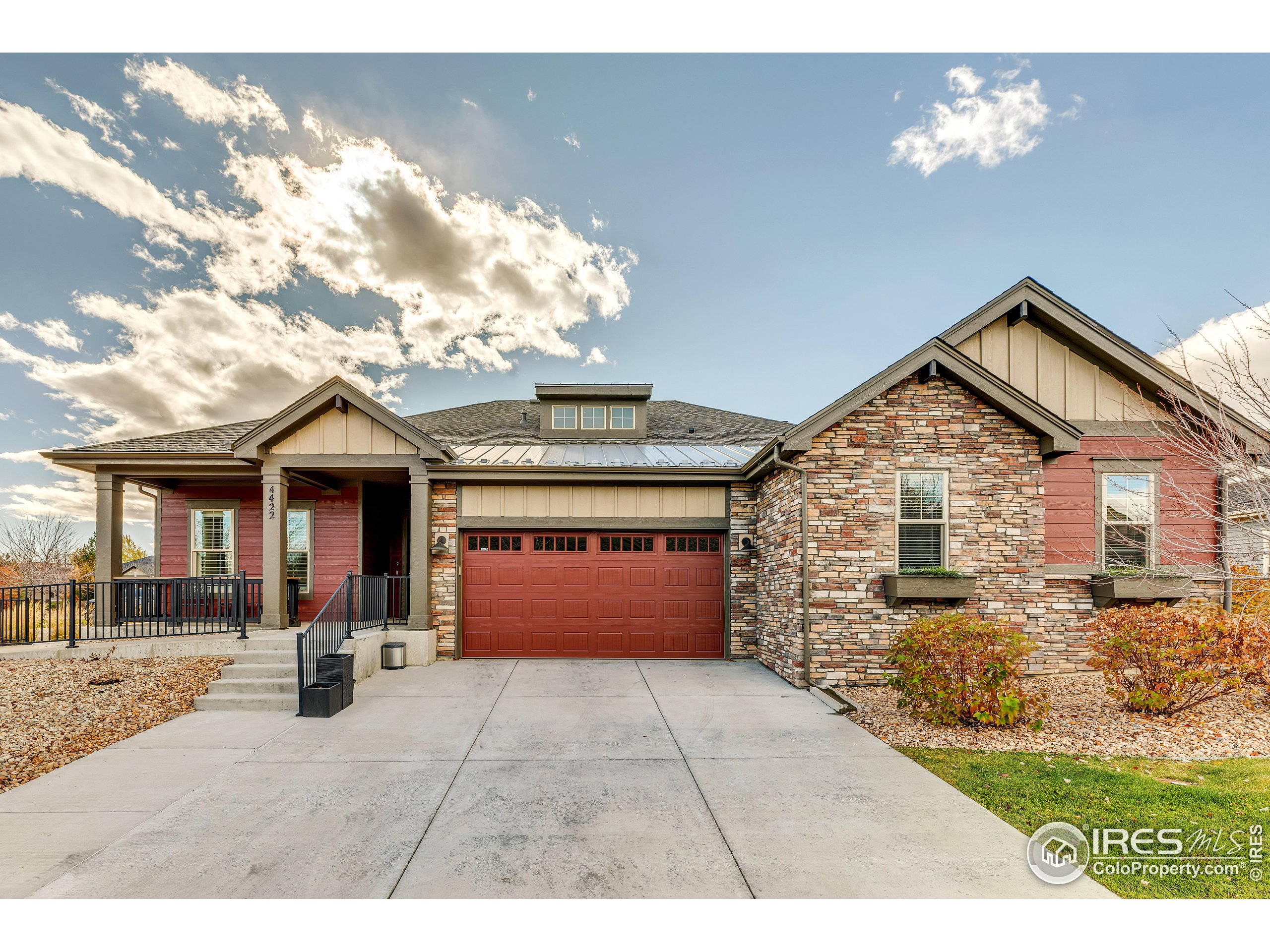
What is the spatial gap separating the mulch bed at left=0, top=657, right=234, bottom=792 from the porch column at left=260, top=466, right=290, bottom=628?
124cm

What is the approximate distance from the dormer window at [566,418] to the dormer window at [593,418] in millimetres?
192

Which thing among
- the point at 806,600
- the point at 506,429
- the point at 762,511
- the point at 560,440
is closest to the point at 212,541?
the point at 506,429

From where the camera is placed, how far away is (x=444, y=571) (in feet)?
33.8

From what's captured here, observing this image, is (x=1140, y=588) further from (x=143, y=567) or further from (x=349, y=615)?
(x=143, y=567)

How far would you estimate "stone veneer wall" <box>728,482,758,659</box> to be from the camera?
34.1ft

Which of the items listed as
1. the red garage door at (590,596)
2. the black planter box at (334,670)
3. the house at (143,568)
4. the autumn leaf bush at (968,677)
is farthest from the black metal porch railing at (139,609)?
the autumn leaf bush at (968,677)

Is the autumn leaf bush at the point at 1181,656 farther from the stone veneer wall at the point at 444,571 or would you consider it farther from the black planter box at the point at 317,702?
the stone veneer wall at the point at 444,571

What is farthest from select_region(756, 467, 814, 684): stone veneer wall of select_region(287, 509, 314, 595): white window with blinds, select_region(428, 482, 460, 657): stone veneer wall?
select_region(287, 509, 314, 595): white window with blinds

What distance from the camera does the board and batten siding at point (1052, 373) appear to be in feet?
31.2

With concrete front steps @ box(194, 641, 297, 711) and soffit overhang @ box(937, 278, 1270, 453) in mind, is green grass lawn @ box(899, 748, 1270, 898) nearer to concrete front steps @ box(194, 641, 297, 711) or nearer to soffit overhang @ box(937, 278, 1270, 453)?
soffit overhang @ box(937, 278, 1270, 453)

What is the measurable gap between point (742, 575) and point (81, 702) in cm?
1004
